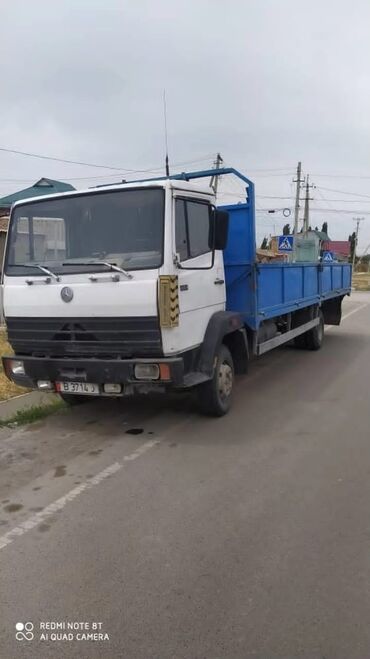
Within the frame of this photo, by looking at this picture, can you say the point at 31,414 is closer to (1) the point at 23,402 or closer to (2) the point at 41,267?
(1) the point at 23,402

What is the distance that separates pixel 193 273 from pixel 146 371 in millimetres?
1130

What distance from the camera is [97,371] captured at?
5262 millimetres

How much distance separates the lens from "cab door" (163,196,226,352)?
5.27 m

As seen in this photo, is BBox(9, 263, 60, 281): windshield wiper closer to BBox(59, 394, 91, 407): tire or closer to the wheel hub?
BBox(59, 394, 91, 407): tire

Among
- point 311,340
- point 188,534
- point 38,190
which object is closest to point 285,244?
point 38,190

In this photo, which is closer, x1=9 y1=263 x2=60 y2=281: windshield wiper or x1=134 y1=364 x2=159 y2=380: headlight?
x1=134 y1=364 x2=159 y2=380: headlight

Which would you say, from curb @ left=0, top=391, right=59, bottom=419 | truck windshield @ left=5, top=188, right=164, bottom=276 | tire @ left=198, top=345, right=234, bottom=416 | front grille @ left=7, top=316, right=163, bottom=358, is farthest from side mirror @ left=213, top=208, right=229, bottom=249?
curb @ left=0, top=391, right=59, bottom=419

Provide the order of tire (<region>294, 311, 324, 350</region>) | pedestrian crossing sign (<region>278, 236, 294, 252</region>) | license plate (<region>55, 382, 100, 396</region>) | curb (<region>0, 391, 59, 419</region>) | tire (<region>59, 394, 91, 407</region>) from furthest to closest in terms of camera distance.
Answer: pedestrian crossing sign (<region>278, 236, 294, 252</region>), tire (<region>294, 311, 324, 350</region>), tire (<region>59, 394, 91, 407</region>), curb (<region>0, 391, 59, 419</region>), license plate (<region>55, 382, 100, 396</region>)

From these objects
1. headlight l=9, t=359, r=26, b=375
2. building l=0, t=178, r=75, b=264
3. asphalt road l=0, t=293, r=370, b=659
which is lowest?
asphalt road l=0, t=293, r=370, b=659

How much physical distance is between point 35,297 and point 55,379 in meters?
0.85

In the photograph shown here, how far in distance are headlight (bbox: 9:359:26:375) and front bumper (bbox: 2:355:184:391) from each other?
6 centimetres

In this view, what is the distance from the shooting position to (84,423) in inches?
241

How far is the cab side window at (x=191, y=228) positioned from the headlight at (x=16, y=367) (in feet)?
6.68

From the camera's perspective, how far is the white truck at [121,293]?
5.10 meters
